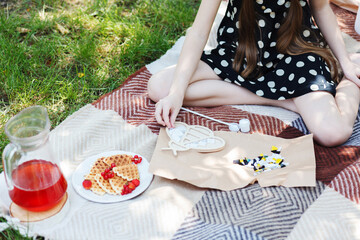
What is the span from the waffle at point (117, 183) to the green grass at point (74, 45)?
0.47 m

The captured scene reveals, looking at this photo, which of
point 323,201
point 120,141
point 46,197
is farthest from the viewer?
point 120,141

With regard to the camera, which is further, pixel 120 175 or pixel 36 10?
pixel 36 10

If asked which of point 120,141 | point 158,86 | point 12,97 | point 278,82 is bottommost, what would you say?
point 12,97

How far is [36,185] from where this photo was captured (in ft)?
3.73

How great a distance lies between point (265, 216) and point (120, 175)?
44 cm

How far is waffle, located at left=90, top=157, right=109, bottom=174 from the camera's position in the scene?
1.36 meters

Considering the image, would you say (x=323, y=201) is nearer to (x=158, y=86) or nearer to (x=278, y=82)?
(x=278, y=82)

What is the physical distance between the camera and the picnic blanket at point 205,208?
3.88ft

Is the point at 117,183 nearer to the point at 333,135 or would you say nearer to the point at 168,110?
Answer: the point at 168,110

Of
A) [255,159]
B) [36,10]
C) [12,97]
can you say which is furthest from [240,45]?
[36,10]

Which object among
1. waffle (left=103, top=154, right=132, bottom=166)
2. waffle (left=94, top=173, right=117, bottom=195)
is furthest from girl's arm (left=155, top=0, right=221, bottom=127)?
waffle (left=94, top=173, right=117, bottom=195)

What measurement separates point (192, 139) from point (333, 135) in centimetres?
48

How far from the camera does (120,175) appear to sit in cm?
133

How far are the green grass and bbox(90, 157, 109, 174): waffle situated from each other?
378mm
